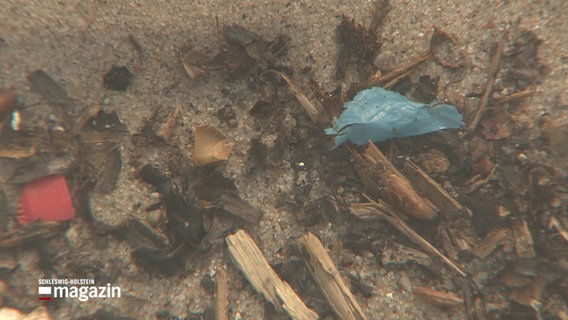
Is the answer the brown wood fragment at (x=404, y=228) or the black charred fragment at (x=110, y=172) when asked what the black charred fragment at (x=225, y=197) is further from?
the brown wood fragment at (x=404, y=228)

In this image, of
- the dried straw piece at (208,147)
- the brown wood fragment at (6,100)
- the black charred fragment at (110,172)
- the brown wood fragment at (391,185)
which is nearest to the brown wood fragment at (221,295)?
the dried straw piece at (208,147)

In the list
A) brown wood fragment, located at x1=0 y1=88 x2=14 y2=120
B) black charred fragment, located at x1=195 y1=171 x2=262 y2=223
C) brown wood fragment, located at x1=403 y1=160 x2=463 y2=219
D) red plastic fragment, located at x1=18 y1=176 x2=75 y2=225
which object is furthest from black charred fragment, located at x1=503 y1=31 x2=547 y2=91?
brown wood fragment, located at x1=0 y1=88 x2=14 y2=120

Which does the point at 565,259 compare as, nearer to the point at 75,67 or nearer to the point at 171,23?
the point at 171,23

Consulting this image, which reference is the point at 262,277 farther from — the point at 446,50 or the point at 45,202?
the point at 446,50

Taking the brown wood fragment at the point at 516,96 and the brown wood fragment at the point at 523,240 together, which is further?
the brown wood fragment at the point at 516,96

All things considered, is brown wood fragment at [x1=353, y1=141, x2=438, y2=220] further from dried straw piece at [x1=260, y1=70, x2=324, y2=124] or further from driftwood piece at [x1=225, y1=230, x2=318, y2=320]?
driftwood piece at [x1=225, y1=230, x2=318, y2=320]

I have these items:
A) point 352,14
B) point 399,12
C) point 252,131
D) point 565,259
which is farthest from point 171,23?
point 565,259
